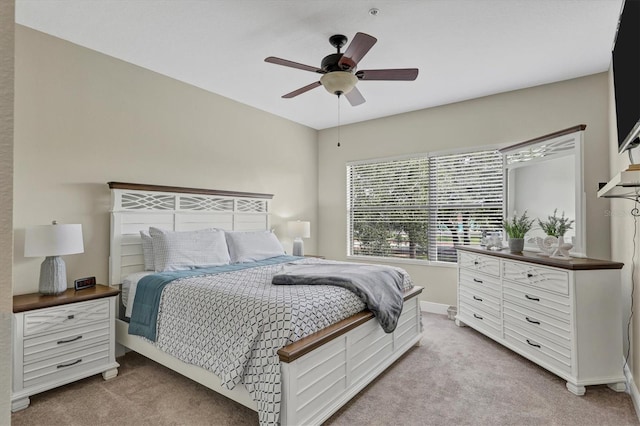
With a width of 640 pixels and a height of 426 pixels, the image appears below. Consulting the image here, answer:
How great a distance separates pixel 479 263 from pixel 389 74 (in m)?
2.22

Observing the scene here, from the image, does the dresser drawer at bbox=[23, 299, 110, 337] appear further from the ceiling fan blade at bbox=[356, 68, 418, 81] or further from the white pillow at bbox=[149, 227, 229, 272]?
the ceiling fan blade at bbox=[356, 68, 418, 81]

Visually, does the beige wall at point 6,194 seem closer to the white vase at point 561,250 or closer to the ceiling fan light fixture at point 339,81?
the ceiling fan light fixture at point 339,81

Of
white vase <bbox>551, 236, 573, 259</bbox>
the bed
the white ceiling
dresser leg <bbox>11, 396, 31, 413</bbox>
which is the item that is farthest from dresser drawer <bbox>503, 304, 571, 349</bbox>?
Result: dresser leg <bbox>11, 396, 31, 413</bbox>

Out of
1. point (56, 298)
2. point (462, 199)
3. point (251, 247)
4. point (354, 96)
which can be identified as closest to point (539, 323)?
point (462, 199)

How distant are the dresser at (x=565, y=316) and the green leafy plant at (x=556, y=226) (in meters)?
0.33

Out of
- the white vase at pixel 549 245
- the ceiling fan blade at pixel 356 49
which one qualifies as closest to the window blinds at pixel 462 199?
the white vase at pixel 549 245

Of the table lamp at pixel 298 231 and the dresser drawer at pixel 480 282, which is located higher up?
the table lamp at pixel 298 231

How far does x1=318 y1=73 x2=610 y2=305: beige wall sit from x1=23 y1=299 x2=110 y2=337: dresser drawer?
3572mm

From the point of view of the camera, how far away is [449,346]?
11.0 ft

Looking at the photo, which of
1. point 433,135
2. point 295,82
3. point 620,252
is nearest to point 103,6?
point 295,82

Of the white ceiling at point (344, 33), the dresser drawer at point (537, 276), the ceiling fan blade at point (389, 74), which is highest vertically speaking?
the white ceiling at point (344, 33)

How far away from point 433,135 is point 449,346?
274cm

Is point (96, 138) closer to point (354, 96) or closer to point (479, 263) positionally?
point (354, 96)

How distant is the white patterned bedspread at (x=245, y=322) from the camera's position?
1.90m
